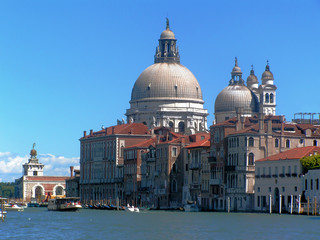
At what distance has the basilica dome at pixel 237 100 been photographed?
167625 millimetres

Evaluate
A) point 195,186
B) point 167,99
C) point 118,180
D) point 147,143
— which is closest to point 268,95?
point 167,99

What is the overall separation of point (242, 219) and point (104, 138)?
68.2 meters

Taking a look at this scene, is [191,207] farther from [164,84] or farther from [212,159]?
[164,84]

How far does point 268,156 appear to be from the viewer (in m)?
Result: 112

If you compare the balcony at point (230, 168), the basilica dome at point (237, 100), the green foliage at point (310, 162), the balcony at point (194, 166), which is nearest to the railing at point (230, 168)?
the balcony at point (230, 168)

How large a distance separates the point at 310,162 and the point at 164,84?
227 ft

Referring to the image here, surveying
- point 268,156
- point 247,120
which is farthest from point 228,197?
point 247,120

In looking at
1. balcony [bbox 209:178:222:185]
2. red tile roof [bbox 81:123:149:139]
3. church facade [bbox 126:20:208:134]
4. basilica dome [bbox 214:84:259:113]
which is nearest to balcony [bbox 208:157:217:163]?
balcony [bbox 209:178:222:185]

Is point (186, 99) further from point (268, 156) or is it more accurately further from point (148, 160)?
point (268, 156)

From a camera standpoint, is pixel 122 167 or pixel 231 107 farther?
pixel 231 107

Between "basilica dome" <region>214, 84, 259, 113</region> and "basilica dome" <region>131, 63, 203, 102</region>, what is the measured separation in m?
4.82

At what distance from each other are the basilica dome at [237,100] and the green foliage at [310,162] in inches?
2570

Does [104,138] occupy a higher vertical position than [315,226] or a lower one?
higher

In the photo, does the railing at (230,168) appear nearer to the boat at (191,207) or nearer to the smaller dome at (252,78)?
the boat at (191,207)
